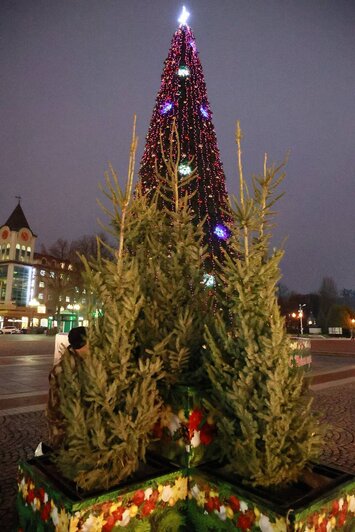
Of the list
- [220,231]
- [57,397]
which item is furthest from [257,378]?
[220,231]

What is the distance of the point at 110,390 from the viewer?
2.52m

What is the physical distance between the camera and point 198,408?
2.79 m

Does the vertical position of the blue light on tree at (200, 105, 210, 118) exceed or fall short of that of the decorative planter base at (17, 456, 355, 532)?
it exceeds it

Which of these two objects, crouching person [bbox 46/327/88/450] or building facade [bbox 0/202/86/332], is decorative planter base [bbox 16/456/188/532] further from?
building facade [bbox 0/202/86/332]

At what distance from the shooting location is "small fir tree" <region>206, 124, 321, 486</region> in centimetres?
239

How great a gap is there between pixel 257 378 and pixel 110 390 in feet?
3.43

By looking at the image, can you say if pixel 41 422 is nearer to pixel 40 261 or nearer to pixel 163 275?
pixel 163 275

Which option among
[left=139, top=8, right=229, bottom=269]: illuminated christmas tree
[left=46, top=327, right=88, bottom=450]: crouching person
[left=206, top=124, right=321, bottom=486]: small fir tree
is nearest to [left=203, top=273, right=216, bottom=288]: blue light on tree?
[left=206, top=124, right=321, bottom=486]: small fir tree

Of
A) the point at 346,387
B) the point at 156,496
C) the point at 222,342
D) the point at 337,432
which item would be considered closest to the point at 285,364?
the point at 222,342

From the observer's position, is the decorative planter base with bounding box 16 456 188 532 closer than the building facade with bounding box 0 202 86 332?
Yes

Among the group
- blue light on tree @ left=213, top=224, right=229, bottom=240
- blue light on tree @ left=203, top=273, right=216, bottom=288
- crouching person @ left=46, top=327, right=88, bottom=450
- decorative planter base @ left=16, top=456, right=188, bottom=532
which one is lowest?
decorative planter base @ left=16, top=456, right=188, bottom=532

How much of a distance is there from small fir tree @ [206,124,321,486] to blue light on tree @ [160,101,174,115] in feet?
66.7

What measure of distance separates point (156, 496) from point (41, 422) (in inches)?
189

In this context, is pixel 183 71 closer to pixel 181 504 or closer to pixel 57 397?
pixel 57 397
